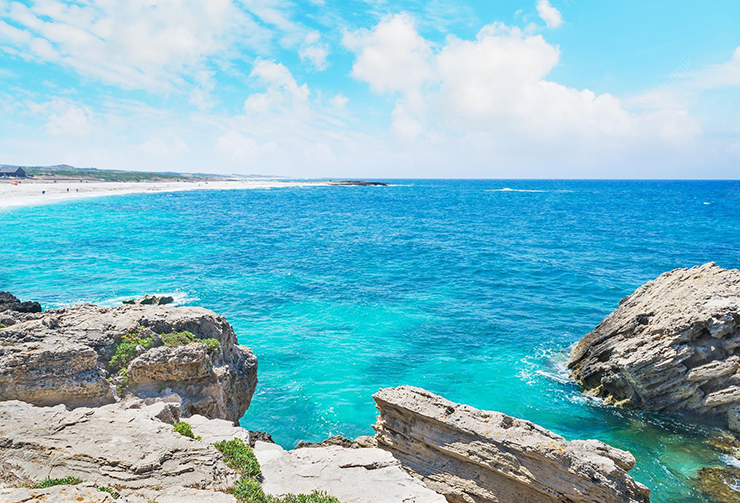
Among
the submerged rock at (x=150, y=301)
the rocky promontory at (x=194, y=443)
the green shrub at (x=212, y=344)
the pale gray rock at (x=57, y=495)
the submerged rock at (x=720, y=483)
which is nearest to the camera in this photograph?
the pale gray rock at (x=57, y=495)

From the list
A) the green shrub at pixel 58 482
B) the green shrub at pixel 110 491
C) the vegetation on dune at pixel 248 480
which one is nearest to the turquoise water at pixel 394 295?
the vegetation on dune at pixel 248 480

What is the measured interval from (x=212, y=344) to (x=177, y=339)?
129cm

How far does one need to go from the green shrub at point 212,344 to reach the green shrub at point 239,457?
218 inches

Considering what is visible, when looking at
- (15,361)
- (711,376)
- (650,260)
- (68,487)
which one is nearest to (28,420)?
(15,361)

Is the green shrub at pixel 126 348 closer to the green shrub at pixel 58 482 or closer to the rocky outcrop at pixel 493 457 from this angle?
the green shrub at pixel 58 482

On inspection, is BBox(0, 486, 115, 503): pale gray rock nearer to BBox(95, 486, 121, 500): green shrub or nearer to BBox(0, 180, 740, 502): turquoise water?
BBox(95, 486, 121, 500): green shrub

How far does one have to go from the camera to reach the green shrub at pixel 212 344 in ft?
53.9

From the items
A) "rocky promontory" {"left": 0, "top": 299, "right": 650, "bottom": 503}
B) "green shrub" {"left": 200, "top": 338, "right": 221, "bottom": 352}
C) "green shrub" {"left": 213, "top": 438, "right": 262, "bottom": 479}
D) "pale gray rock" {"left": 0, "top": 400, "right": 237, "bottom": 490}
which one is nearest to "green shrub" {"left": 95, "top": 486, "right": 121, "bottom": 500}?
"rocky promontory" {"left": 0, "top": 299, "right": 650, "bottom": 503}

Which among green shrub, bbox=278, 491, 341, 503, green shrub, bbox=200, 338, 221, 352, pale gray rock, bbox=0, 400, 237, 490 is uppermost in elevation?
green shrub, bbox=200, 338, 221, 352

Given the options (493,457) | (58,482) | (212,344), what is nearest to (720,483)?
(493,457)

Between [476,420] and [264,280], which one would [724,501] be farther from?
[264,280]

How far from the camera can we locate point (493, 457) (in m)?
12.6

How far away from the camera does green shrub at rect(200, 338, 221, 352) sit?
646 inches

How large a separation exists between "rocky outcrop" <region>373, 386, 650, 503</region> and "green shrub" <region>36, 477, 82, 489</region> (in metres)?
8.41
